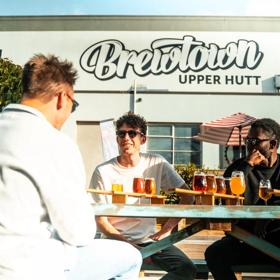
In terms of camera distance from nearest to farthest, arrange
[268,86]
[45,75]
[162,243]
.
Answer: [45,75] → [162,243] → [268,86]

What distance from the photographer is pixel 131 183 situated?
3.34 m

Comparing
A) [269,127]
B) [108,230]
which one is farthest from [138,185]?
[269,127]

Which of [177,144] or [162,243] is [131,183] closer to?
[162,243]

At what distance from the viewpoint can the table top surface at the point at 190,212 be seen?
255cm

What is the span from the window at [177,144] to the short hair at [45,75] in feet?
41.7

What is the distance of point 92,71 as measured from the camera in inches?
599

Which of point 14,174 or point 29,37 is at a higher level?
point 29,37

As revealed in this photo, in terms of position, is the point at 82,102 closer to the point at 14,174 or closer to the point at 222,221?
the point at 222,221

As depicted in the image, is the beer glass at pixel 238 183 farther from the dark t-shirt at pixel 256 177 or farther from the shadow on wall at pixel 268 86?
the shadow on wall at pixel 268 86

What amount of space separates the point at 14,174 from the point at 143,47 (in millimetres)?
14239

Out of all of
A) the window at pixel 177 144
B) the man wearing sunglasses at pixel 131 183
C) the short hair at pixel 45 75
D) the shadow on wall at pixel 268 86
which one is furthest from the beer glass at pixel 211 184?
the shadow on wall at pixel 268 86

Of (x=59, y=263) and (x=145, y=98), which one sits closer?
(x=59, y=263)

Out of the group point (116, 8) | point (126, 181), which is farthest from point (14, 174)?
point (116, 8)

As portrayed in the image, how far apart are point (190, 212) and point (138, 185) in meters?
0.56
